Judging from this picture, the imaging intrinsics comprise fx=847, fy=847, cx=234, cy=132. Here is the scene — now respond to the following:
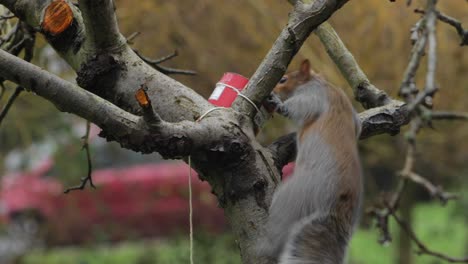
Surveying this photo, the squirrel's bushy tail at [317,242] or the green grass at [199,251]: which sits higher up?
the green grass at [199,251]

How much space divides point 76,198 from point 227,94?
635 cm

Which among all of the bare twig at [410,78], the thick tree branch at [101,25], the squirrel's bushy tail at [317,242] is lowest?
the squirrel's bushy tail at [317,242]

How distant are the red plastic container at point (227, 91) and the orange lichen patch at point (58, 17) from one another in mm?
422

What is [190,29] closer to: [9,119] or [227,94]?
[9,119]

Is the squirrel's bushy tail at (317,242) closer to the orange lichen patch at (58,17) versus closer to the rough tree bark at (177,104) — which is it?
the rough tree bark at (177,104)

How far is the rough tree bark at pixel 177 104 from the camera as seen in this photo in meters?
1.74

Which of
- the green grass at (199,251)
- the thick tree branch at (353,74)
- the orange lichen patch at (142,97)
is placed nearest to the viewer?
the orange lichen patch at (142,97)

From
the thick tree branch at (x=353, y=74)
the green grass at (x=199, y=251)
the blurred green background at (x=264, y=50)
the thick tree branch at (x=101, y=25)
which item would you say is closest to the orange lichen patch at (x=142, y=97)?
A: the thick tree branch at (x=101, y=25)

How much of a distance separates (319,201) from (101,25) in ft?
2.19

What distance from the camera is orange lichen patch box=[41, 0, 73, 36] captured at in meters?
2.16

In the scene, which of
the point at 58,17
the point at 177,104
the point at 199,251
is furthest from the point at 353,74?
the point at 199,251

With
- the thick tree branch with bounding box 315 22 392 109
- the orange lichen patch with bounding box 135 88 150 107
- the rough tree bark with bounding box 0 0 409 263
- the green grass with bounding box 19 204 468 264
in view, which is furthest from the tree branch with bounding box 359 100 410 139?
the green grass with bounding box 19 204 468 264

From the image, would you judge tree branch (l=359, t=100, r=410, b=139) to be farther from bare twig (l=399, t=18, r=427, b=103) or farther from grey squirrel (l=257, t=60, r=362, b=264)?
bare twig (l=399, t=18, r=427, b=103)

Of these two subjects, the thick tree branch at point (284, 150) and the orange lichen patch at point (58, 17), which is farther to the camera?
the orange lichen patch at point (58, 17)
